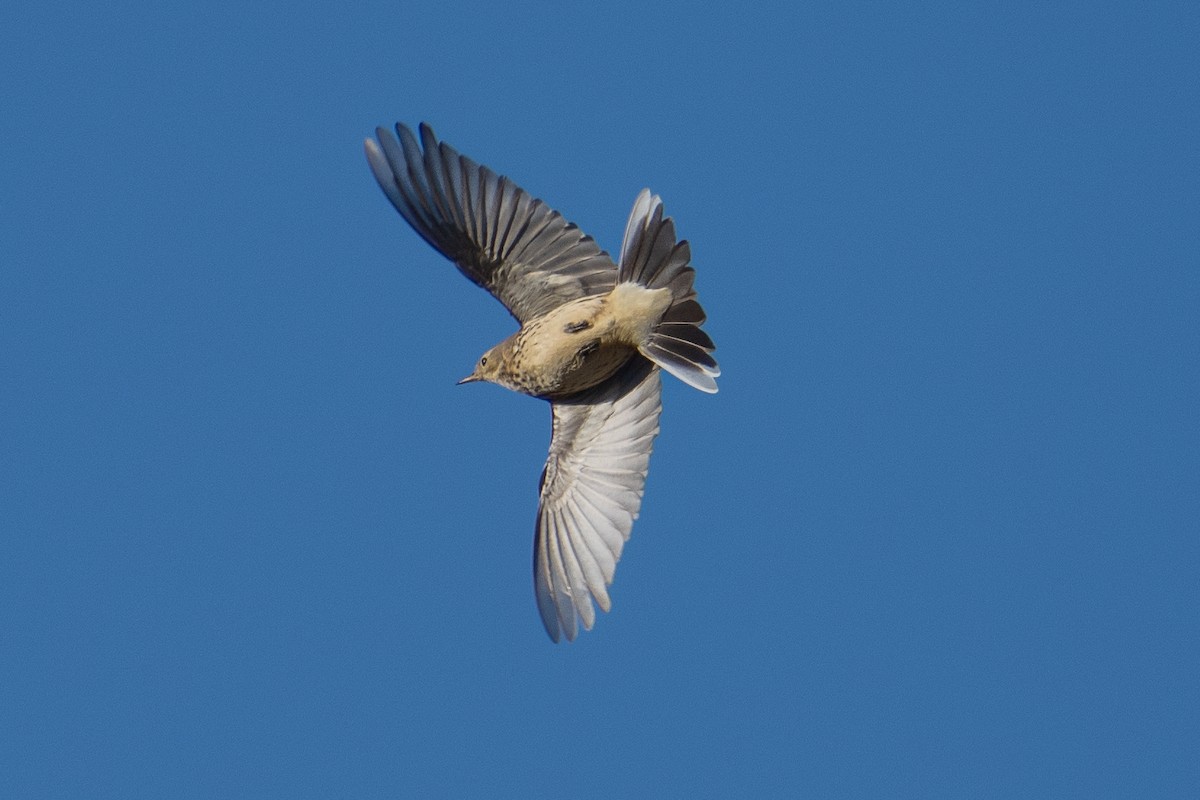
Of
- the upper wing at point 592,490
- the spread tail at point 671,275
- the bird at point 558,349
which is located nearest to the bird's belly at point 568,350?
the bird at point 558,349

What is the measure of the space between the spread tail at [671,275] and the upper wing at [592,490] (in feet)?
2.05

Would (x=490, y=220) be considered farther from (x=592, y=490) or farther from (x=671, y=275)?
(x=592, y=490)

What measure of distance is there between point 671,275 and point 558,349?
79cm

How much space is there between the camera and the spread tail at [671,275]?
416 inches

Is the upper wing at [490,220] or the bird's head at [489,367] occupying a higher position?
the upper wing at [490,220]

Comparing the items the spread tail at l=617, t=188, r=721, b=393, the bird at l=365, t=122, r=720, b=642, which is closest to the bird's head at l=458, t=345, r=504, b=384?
the bird at l=365, t=122, r=720, b=642

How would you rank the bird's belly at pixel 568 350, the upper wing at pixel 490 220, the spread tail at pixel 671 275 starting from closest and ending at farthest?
the spread tail at pixel 671 275 < the bird's belly at pixel 568 350 < the upper wing at pixel 490 220

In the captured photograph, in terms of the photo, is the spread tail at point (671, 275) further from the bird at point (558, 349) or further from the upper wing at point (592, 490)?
the upper wing at point (592, 490)

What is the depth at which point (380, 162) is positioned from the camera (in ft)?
37.1

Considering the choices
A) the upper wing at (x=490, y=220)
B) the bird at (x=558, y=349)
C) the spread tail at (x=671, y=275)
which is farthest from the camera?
the upper wing at (x=490, y=220)

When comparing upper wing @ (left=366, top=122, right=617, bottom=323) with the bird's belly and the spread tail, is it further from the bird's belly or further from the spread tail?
the spread tail

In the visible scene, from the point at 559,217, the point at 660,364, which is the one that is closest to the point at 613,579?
the point at 660,364

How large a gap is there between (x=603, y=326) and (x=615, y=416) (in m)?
0.82

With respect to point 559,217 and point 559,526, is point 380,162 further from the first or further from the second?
point 559,526
